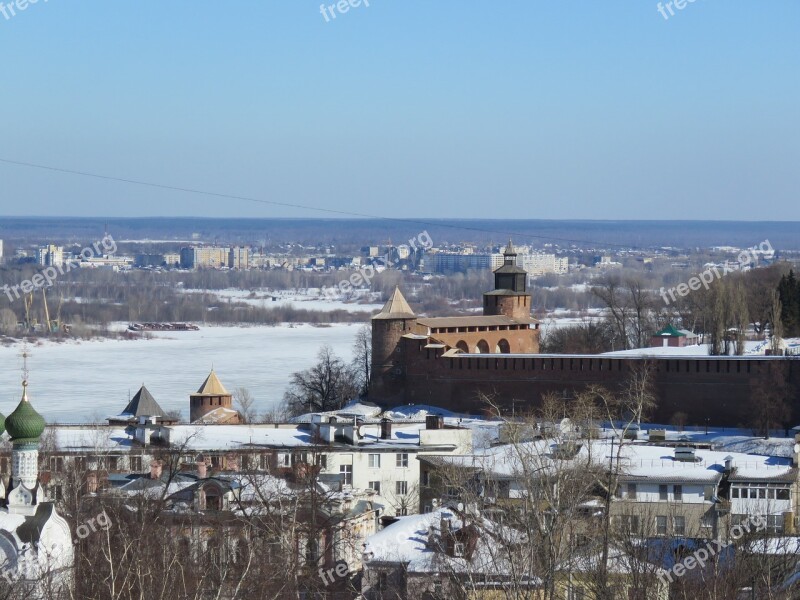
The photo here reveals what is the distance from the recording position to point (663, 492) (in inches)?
803

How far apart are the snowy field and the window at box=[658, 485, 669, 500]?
52.4ft

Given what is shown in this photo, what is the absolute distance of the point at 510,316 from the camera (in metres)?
37.2

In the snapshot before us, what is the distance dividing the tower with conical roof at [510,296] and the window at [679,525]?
698 inches

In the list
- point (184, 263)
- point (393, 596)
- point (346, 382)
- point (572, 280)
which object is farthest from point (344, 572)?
point (184, 263)

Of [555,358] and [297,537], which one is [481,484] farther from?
[555,358]

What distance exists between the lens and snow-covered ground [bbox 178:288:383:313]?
8931 cm

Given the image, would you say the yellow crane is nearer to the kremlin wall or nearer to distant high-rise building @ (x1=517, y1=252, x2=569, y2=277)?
distant high-rise building @ (x1=517, y1=252, x2=569, y2=277)

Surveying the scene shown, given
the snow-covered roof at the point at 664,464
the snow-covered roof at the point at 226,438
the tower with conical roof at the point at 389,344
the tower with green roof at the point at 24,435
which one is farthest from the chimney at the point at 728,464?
the tower with conical roof at the point at 389,344

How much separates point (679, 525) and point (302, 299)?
261 feet

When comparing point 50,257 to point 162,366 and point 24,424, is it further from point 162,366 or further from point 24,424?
point 24,424

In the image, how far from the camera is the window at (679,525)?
1885 cm

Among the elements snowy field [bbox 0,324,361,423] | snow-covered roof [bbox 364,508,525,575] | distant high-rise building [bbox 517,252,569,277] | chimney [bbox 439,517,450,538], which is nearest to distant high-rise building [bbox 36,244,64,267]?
distant high-rise building [bbox 517,252,569,277]

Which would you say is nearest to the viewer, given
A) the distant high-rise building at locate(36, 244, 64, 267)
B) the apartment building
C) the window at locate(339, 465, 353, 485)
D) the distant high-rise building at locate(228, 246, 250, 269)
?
the apartment building

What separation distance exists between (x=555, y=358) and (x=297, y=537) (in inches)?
713
